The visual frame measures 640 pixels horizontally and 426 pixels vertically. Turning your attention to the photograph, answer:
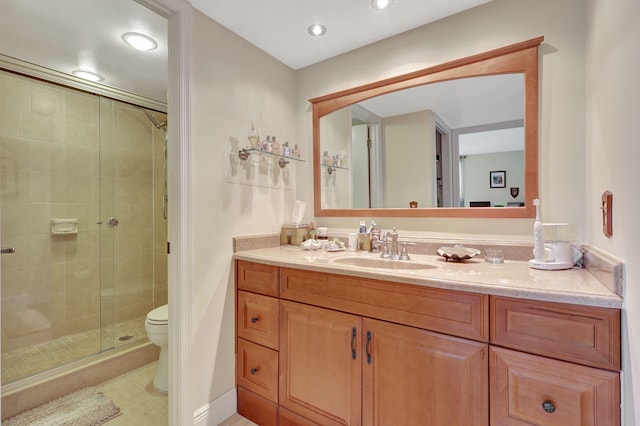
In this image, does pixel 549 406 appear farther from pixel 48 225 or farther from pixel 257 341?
pixel 48 225

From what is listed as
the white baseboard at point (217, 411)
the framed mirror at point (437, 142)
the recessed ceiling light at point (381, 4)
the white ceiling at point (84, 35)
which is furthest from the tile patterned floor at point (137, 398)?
the recessed ceiling light at point (381, 4)

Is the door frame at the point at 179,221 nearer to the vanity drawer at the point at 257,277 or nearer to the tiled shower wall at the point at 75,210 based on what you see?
the vanity drawer at the point at 257,277

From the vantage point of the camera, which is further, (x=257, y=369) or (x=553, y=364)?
(x=257, y=369)

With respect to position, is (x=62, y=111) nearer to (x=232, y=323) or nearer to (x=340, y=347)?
(x=232, y=323)

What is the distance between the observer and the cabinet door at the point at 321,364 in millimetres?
1302

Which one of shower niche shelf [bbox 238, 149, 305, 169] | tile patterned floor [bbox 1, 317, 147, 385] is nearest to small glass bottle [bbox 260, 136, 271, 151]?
shower niche shelf [bbox 238, 149, 305, 169]

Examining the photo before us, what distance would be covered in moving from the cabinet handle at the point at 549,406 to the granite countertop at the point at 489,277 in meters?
0.32

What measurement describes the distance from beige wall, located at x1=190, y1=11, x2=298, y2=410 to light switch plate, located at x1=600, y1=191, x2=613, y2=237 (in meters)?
1.71

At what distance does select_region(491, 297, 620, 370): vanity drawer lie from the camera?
83cm

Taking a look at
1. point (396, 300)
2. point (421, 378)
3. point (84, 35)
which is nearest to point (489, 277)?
point (396, 300)

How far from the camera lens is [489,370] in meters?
1.00

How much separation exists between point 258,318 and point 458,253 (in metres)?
1.13

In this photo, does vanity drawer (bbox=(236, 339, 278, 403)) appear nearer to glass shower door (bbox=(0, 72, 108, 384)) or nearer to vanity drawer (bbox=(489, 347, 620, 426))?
vanity drawer (bbox=(489, 347, 620, 426))

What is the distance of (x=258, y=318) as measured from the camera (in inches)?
64.8
